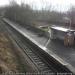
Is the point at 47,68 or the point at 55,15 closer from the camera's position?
the point at 47,68

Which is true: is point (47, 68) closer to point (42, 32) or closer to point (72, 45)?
point (72, 45)

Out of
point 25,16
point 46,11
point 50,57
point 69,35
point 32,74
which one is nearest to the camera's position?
point 32,74

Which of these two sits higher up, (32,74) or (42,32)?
(32,74)

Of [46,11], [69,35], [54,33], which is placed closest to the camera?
[69,35]

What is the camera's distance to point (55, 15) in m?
58.6

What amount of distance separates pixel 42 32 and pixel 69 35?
10720 mm

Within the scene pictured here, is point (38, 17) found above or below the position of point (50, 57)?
below

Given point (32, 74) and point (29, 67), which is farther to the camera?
point (29, 67)

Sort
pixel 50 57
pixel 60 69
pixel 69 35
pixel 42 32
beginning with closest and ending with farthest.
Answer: pixel 60 69
pixel 50 57
pixel 69 35
pixel 42 32

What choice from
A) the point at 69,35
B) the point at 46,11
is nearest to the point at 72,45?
the point at 69,35

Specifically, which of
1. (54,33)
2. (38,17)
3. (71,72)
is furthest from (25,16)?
(71,72)

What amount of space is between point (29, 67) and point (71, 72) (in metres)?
2.87

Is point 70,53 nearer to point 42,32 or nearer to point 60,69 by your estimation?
point 60,69

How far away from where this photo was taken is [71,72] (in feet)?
35.4
